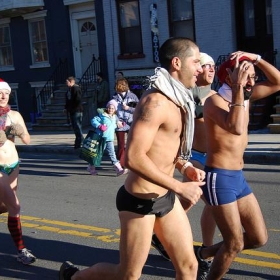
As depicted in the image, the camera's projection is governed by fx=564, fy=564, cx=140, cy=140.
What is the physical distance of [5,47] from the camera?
2362 cm

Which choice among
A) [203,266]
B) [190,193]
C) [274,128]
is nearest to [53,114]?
[274,128]

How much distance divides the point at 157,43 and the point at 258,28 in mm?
3396

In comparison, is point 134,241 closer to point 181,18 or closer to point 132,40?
point 181,18

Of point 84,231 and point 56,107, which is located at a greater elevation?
point 56,107

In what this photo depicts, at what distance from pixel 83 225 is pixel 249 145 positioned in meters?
6.45

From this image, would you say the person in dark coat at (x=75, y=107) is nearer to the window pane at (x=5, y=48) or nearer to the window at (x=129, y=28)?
the window at (x=129, y=28)

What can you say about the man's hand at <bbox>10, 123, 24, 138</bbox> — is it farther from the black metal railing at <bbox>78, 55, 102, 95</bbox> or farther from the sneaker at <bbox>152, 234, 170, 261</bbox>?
the black metal railing at <bbox>78, 55, 102, 95</bbox>

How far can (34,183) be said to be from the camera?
10398 millimetres

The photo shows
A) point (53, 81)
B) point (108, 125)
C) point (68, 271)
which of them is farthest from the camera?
point (53, 81)

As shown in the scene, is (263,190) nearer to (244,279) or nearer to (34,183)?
(244,279)

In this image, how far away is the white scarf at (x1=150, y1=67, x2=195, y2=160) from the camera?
3703 mm

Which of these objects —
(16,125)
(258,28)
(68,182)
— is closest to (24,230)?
(16,125)

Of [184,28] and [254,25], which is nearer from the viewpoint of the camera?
[254,25]

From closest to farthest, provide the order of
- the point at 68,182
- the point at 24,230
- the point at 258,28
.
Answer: the point at 24,230 → the point at 68,182 → the point at 258,28
